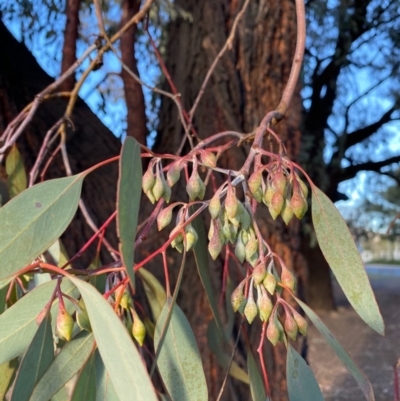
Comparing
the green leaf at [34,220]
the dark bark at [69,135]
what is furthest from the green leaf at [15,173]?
the green leaf at [34,220]

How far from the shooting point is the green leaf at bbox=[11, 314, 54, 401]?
1.37 feet

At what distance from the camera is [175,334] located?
0.51m

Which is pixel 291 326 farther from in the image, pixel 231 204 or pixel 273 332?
pixel 231 204

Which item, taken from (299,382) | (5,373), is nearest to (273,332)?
(299,382)

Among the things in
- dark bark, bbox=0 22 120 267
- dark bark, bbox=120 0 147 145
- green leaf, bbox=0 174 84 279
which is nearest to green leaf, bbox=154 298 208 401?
green leaf, bbox=0 174 84 279

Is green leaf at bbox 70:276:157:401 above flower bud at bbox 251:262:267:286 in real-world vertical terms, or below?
below

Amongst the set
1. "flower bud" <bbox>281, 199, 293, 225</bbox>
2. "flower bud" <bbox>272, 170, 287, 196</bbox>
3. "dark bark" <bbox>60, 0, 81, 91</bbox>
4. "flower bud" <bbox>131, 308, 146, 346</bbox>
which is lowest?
"flower bud" <bbox>131, 308, 146, 346</bbox>

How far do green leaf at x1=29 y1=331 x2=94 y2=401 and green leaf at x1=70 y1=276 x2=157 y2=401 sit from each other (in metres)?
0.10

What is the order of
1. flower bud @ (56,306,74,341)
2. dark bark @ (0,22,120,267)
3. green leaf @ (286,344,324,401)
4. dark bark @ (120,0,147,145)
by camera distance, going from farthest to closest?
dark bark @ (120,0,147,145) → dark bark @ (0,22,120,267) → green leaf @ (286,344,324,401) → flower bud @ (56,306,74,341)

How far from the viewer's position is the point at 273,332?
44 cm

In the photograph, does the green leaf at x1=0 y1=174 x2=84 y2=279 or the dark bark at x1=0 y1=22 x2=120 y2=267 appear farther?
the dark bark at x1=0 y1=22 x2=120 y2=267

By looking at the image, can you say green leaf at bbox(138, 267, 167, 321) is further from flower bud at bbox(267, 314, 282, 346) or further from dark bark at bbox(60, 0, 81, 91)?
dark bark at bbox(60, 0, 81, 91)

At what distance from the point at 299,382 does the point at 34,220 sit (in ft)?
1.03

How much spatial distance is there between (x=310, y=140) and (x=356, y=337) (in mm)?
1614
